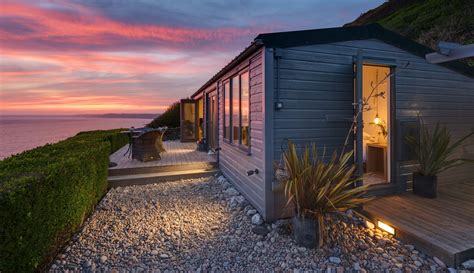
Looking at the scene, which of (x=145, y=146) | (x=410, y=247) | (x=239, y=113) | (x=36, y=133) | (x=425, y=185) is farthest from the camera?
(x=36, y=133)

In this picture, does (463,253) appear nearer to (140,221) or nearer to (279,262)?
(279,262)

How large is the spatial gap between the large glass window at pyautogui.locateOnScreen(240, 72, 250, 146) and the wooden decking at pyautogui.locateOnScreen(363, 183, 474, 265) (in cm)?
214

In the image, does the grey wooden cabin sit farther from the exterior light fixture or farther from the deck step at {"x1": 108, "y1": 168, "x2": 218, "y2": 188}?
the deck step at {"x1": 108, "y1": 168, "x2": 218, "y2": 188}

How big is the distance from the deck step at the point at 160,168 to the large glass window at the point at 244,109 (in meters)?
2.02

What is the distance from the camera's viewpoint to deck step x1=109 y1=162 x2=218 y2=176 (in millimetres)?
5584

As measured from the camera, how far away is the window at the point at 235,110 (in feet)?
15.6

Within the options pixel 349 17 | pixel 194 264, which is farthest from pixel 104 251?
pixel 349 17

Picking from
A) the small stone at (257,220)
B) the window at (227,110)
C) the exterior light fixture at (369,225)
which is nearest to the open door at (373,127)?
the exterior light fixture at (369,225)

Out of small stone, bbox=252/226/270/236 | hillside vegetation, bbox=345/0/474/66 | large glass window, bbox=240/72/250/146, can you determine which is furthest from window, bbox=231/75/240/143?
hillside vegetation, bbox=345/0/474/66

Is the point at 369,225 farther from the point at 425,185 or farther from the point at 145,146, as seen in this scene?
the point at 145,146

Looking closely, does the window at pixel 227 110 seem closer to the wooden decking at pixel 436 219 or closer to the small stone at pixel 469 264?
the wooden decking at pixel 436 219

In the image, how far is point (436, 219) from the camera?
3.12m

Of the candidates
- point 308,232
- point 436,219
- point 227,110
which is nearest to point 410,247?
point 436,219

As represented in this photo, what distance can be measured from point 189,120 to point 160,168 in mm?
5498
